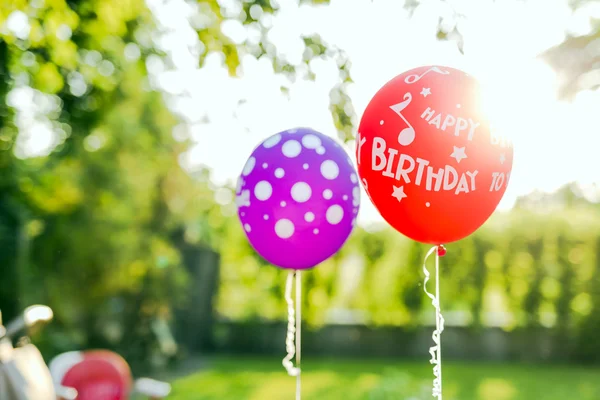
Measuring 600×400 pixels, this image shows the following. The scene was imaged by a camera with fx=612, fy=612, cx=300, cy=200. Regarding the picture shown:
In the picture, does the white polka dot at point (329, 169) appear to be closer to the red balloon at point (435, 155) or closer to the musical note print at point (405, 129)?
the red balloon at point (435, 155)

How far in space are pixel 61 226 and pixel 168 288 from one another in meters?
1.74

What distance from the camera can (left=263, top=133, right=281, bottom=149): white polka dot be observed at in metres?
2.93

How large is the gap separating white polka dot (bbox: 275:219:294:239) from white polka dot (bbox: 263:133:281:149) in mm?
382

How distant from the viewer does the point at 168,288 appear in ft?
29.5

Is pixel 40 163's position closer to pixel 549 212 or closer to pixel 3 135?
pixel 3 135

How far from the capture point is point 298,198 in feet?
9.11

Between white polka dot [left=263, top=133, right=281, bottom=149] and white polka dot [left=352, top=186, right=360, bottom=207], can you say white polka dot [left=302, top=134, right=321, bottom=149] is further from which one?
white polka dot [left=352, top=186, right=360, bottom=207]

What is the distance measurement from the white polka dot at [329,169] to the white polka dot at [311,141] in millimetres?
104

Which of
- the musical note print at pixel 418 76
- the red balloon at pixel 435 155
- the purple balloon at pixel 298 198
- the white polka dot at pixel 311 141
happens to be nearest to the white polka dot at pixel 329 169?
the purple balloon at pixel 298 198

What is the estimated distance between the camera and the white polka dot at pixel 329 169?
9.28ft

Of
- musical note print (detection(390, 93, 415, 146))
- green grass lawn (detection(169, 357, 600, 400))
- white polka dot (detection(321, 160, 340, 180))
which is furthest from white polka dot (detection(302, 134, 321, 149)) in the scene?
green grass lawn (detection(169, 357, 600, 400))

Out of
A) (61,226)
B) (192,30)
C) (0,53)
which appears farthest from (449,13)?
(61,226)

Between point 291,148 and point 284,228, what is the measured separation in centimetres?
38

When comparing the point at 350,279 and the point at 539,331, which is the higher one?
the point at 350,279
